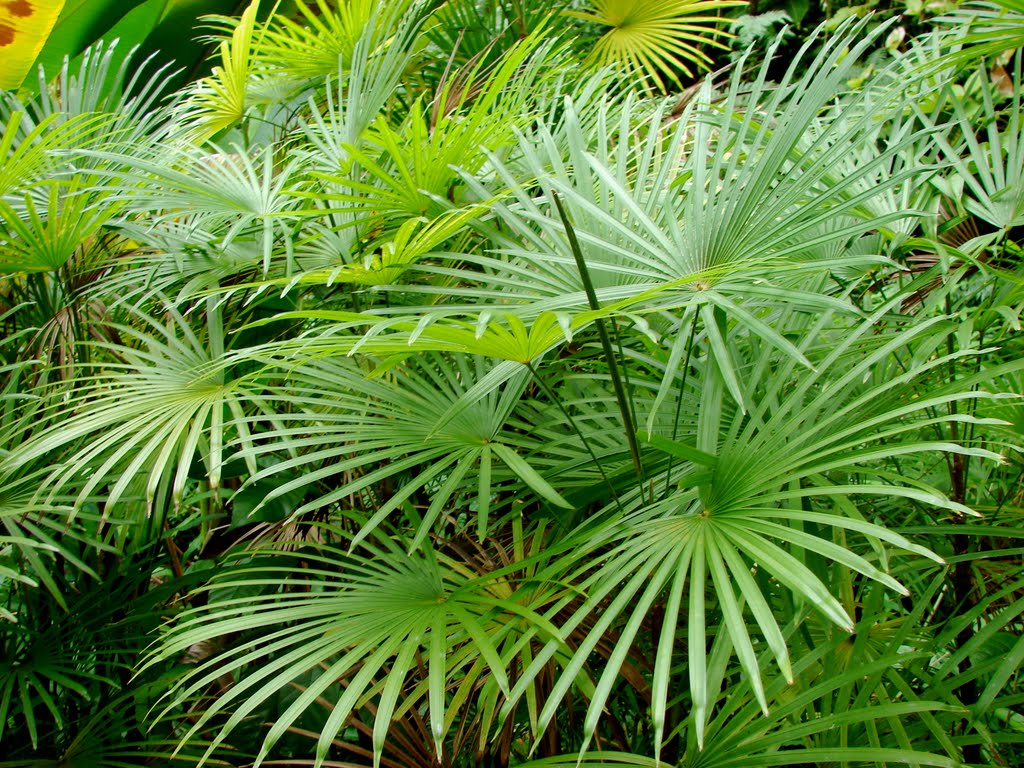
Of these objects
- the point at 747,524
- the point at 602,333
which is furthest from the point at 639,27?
the point at 747,524

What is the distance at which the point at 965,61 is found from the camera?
3.11 ft

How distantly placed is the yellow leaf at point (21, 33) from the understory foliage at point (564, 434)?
0.86 meters

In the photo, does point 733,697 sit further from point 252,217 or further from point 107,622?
point 107,622

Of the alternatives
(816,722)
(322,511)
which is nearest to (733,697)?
(816,722)

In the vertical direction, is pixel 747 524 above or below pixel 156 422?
below

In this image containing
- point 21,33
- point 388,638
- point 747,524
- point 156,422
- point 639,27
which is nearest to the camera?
point 747,524

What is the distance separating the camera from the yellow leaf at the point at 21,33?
83.5 inches

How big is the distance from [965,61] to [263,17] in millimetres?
2870

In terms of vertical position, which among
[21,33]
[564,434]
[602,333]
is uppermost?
[21,33]

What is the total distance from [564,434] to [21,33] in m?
1.96

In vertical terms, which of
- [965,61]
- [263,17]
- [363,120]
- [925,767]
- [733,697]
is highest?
[263,17]

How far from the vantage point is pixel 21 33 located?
7.02 ft

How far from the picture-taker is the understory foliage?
68 centimetres

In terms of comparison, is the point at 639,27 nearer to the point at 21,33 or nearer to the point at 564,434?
the point at 564,434
